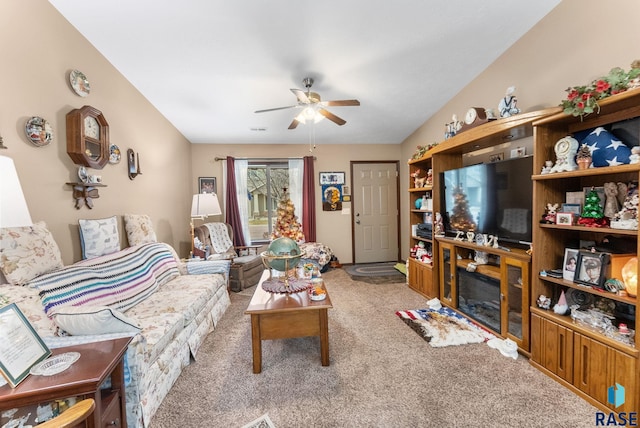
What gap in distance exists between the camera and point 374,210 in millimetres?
5324

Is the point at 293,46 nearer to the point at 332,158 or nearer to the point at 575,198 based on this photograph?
the point at 575,198

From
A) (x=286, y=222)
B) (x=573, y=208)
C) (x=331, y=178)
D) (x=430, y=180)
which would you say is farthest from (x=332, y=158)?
(x=573, y=208)

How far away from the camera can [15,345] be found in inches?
42.4

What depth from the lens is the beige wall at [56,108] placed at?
168cm

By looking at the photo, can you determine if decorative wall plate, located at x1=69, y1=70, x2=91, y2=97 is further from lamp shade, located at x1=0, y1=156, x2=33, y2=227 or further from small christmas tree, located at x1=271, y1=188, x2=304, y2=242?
small christmas tree, located at x1=271, y1=188, x2=304, y2=242

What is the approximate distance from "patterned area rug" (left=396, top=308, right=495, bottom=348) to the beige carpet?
0.08 m

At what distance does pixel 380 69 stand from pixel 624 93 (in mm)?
1922

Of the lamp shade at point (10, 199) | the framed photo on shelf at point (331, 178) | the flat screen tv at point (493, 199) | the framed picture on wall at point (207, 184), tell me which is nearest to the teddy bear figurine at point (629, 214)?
the flat screen tv at point (493, 199)

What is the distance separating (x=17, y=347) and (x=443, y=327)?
2.90 meters

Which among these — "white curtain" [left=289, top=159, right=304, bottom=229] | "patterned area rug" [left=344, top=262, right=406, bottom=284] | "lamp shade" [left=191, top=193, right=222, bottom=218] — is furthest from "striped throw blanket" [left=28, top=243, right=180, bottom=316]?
Answer: "patterned area rug" [left=344, top=262, right=406, bottom=284]

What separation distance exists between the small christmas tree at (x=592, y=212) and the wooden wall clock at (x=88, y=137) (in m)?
3.73

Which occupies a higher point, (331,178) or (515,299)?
(331,178)

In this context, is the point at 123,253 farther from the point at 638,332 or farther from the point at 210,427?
the point at 638,332

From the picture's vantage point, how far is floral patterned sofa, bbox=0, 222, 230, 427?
1418 mm
